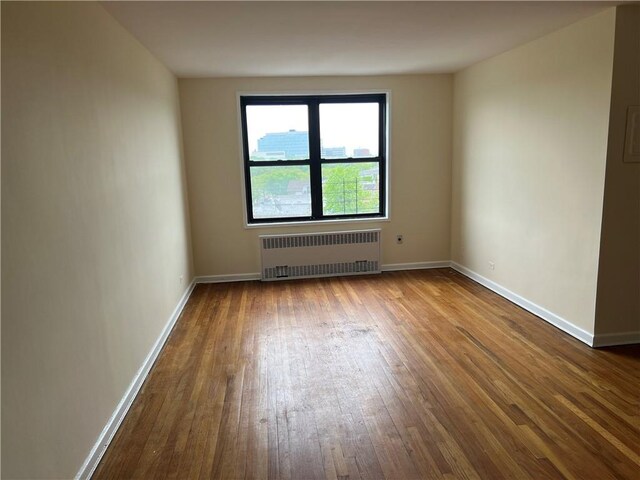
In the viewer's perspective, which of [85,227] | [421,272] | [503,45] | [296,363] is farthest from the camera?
[421,272]

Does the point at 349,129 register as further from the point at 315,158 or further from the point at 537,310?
the point at 537,310

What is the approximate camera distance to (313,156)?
5.18m

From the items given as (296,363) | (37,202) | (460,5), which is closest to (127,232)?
(37,202)

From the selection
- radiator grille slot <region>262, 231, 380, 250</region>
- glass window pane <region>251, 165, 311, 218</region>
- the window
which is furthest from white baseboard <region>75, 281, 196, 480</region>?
the window

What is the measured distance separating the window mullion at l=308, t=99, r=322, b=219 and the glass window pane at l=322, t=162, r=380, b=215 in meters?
0.07

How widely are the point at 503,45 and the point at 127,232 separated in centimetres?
345

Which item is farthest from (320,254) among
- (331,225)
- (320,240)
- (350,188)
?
(350,188)

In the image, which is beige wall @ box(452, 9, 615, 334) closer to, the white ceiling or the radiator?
the white ceiling

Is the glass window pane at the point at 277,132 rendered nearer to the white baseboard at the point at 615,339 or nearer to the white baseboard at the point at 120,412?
the white baseboard at the point at 120,412

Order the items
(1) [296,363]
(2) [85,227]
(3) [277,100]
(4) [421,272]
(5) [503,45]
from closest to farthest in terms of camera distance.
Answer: (2) [85,227] → (1) [296,363] → (5) [503,45] → (3) [277,100] → (4) [421,272]

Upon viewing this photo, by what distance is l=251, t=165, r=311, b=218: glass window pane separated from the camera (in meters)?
5.18

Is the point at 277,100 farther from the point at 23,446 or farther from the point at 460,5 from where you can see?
the point at 23,446

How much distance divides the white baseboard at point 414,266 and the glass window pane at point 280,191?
4.15 ft

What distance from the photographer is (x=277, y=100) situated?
5.02 m
